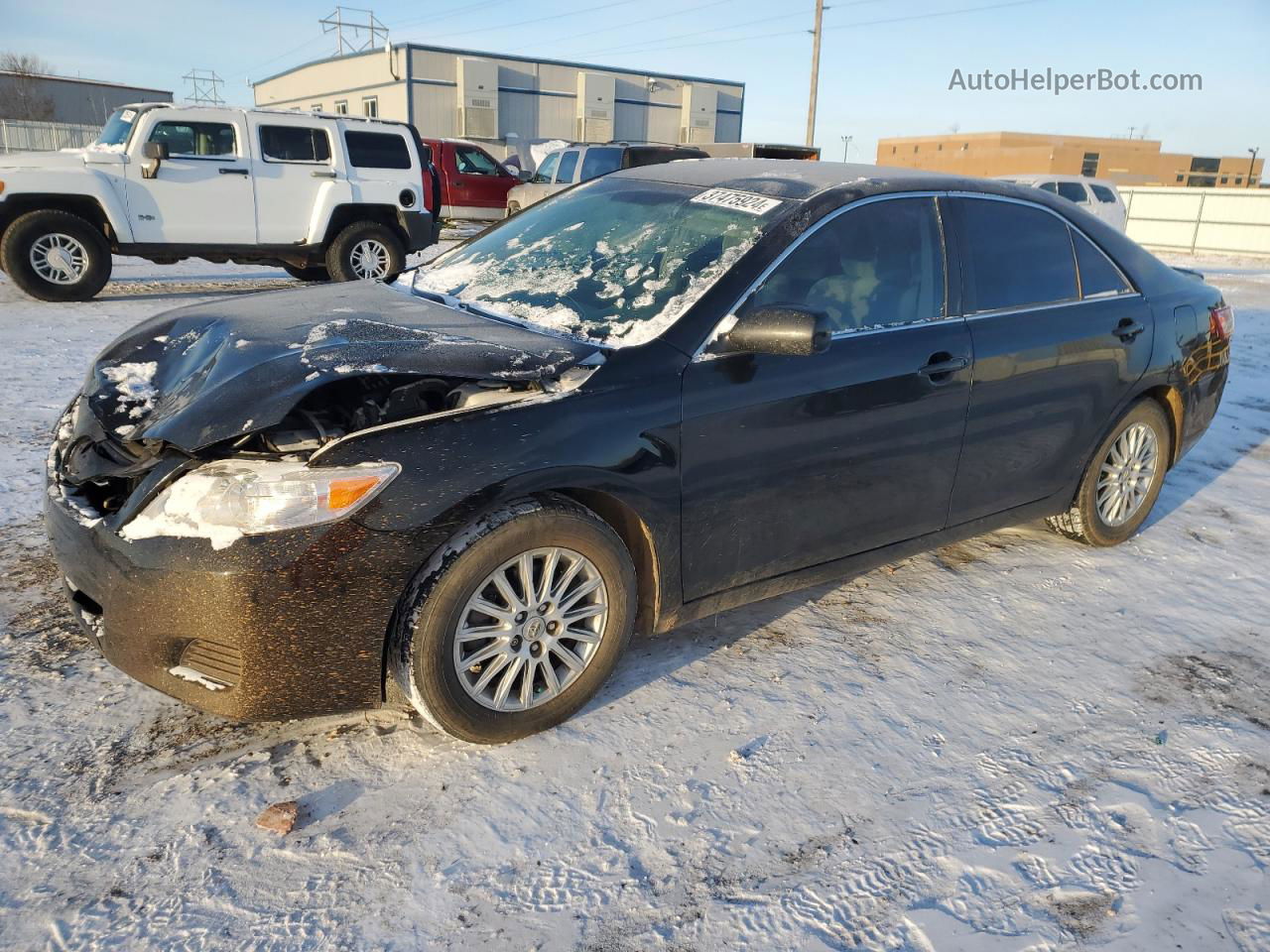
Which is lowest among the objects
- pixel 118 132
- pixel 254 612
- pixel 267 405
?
pixel 254 612

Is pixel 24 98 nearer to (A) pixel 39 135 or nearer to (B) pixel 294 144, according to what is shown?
(A) pixel 39 135

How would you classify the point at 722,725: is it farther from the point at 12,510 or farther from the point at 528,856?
the point at 12,510

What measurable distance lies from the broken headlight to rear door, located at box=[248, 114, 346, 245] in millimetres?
8824

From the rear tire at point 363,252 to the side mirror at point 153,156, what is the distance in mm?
1885

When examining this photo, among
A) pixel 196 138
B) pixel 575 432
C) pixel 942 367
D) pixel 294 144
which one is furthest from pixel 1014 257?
pixel 196 138

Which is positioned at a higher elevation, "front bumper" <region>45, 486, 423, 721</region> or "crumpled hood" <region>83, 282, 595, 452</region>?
"crumpled hood" <region>83, 282, 595, 452</region>

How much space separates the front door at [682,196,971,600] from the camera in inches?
116

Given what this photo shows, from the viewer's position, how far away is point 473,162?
1884 cm

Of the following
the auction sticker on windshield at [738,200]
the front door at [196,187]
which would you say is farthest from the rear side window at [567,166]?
the auction sticker on windshield at [738,200]

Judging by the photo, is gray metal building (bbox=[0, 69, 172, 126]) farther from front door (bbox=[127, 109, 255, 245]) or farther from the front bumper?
the front bumper

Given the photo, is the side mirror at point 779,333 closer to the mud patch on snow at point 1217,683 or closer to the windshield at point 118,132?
the mud patch on snow at point 1217,683

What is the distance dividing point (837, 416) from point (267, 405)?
6.02ft

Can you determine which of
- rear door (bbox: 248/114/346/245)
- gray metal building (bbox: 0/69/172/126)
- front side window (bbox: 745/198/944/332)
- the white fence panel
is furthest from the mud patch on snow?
gray metal building (bbox: 0/69/172/126)

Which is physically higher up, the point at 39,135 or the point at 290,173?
the point at 39,135
